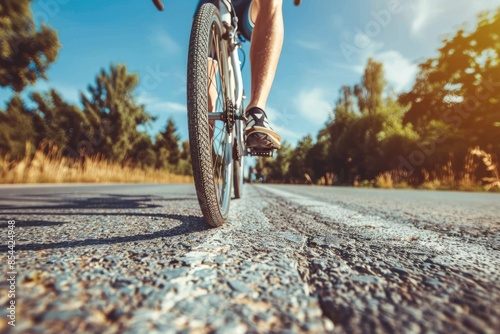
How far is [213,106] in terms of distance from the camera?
1.82m

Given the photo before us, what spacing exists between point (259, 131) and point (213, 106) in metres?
0.45

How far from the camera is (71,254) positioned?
70 centimetres

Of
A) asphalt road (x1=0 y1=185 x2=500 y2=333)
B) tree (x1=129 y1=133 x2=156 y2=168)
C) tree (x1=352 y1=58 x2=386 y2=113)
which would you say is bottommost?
asphalt road (x1=0 y1=185 x2=500 y2=333)

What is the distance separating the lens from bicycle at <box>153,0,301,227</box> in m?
1.07

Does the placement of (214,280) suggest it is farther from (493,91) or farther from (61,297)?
(493,91)

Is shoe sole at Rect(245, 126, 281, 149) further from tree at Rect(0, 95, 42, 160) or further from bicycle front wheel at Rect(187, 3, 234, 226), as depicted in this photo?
tree at Rect(0, 95, 42, 160)

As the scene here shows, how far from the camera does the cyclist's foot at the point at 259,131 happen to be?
1564mm

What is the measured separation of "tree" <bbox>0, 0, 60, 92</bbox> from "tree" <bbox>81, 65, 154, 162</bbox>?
49.5 feet

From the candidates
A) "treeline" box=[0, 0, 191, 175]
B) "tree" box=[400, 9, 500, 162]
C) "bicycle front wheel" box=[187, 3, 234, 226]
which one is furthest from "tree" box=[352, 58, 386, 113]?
"bicycle front wheel" box=[187, 3, 234, 226]

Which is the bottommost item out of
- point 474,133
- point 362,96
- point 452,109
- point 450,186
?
point 450,186

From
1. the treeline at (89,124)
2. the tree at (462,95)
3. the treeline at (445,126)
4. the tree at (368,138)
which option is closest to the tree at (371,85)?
the tree at (368,138)

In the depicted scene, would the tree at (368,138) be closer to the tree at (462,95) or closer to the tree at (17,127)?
the tree at (462,95)

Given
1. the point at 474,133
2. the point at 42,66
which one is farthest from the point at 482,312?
the point at 474,133

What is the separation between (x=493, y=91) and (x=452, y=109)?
5.18 feet
